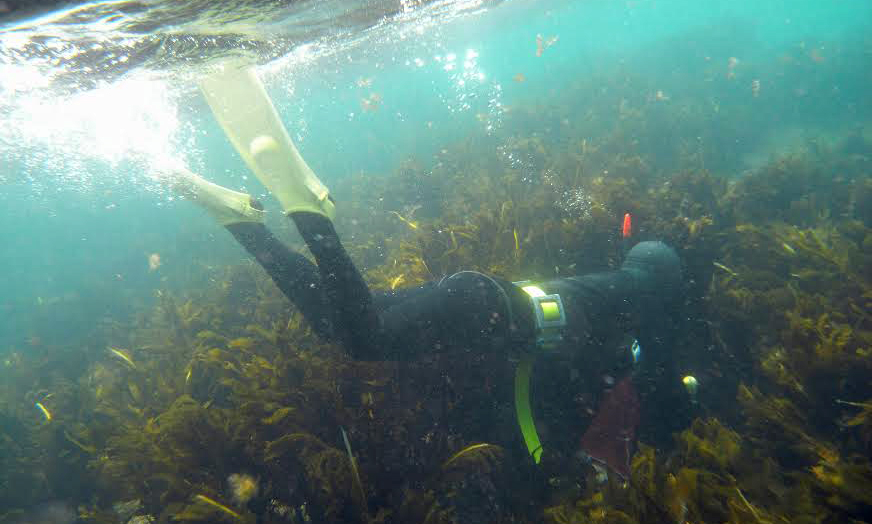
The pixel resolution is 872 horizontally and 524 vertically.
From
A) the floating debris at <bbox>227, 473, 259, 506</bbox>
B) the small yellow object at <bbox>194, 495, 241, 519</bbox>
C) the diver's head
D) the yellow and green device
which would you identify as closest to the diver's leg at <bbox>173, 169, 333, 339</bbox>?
the floating debris at <bbox>227, 473, 259, 506</bbox>

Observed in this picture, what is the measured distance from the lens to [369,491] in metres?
3.23

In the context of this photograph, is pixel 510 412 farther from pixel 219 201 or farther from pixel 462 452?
pixel 219 201

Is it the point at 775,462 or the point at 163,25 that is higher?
the point at 163,25

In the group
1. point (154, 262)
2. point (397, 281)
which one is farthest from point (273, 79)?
point (397, 281)

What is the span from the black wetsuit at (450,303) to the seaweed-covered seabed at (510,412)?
20.0 inches

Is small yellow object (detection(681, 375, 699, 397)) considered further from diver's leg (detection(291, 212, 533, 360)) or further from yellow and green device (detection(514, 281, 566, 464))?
diver's leg (detection(291, 212, 533, 360))

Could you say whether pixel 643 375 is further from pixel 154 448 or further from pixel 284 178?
pixel 154 448

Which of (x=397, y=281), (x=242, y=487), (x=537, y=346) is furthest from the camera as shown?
(x=397, y=281)

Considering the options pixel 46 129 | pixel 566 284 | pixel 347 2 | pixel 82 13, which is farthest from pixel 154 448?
pixel 46 129

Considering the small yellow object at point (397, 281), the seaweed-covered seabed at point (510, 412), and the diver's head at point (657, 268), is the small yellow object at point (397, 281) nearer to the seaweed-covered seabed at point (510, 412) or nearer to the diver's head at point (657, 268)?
the seaweed-covered seabed at point (510, 412)

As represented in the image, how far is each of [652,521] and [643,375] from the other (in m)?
1.20

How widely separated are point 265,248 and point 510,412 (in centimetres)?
317

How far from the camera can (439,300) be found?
3.41m

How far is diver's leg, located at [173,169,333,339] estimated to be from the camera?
12.9 feet
